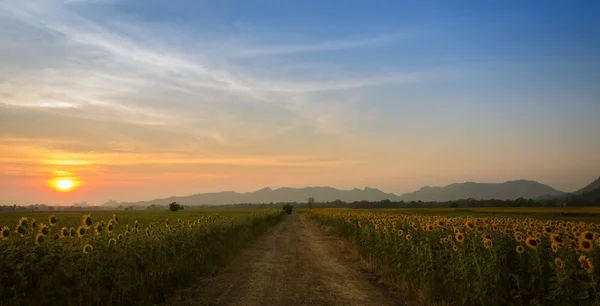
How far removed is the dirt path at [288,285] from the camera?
33.3 feet

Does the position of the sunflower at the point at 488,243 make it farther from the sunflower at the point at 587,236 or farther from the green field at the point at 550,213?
the green field at the point at 550,213

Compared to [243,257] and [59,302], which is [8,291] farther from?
[243,257]

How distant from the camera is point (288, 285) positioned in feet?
39.5

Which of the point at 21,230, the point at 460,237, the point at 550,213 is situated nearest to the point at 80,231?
the point at 21,230

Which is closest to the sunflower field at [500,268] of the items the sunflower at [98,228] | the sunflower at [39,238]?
the sunflower at [98,228]

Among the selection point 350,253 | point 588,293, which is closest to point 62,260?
point 588,293

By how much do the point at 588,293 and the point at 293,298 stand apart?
254 inches

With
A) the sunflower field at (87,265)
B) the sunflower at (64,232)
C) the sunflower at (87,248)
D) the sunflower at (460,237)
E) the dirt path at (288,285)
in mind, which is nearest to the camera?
the sunflower field at (87,265)

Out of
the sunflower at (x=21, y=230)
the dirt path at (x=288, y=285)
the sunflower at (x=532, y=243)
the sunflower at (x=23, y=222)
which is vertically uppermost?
the sunflower at (x=23, y=222)

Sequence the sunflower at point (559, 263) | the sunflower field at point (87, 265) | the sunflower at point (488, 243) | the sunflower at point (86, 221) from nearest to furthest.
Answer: the sunflower field at point (87, 265)
the sunflower at point (559, 263)
the sunflower at point (488, 243)
the sunflower at point (86, 221)

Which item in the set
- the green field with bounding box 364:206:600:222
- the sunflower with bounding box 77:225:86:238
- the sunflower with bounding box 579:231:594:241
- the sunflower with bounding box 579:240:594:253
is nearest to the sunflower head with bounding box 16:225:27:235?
the sunflower with bounding box 77:225:86:238

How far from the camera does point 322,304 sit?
9805mm

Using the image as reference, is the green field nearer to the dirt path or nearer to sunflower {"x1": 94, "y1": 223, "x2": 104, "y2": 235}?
the dirt path

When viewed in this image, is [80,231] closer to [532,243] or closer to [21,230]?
[21,230]
